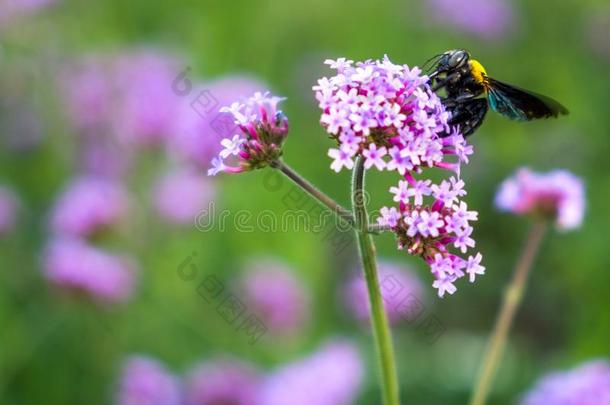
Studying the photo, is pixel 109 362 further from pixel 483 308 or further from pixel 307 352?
pixel 483 308

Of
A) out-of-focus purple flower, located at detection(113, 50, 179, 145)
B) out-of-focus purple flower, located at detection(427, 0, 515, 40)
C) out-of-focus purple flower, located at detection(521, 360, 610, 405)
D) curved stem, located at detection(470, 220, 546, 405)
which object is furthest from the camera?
out-of-focus purple flower, located at detection(427, 0, 515, 40)

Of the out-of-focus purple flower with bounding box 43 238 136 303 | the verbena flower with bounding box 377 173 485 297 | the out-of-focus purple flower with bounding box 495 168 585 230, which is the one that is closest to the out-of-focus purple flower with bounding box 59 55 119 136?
the out-of-focus purple flower with bounding box 43 238 136 303

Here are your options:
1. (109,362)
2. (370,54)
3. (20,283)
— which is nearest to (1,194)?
(20,283)

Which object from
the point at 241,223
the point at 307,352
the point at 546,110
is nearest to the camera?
the point at 546,110

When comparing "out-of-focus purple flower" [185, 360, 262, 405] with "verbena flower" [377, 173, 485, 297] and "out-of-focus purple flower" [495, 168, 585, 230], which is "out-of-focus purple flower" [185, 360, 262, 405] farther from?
"verbena flower" [377, 173, 485, 297]

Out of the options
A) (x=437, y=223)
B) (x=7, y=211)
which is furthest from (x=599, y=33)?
(x=437, y=223)

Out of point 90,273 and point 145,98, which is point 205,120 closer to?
point 145,98
